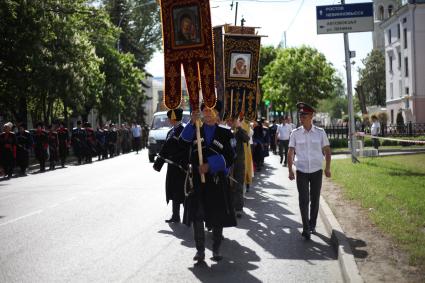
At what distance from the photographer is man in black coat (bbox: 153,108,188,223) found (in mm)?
7503

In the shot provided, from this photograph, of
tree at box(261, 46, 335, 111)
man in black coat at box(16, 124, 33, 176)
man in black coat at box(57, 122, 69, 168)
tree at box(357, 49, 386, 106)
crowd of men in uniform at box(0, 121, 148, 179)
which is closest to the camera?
crowd of men in uniform at box(0, 121, 148, 179)

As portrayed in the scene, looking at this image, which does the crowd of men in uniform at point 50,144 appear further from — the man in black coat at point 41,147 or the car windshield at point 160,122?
the car windshield at point 160,122

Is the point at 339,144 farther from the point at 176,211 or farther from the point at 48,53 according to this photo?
the point at 176,211

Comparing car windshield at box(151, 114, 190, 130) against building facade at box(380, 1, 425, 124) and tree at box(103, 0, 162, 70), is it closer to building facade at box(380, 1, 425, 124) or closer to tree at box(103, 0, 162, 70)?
tree at box(103, 0, 162, 70)

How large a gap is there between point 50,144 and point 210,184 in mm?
20377

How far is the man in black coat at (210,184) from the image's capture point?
7195 millimetres

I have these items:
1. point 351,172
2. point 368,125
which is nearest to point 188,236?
point 351,172

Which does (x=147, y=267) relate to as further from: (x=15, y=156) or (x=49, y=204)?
(x=15, y=156)

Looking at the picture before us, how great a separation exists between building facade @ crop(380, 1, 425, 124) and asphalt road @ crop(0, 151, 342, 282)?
4666 centimetres

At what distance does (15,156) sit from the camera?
2145cm

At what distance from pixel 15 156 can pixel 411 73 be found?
148 ft

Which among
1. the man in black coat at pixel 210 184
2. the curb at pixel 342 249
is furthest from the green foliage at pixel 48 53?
the man in black coat at pixel 210 184

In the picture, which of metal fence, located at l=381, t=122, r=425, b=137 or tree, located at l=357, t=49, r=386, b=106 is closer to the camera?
metal fence, located at l=381, t=122, r=425, b=137

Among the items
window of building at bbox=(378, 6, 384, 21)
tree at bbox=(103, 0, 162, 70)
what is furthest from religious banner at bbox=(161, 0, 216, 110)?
window of building at bbox=(378, 6, 384, 21)
